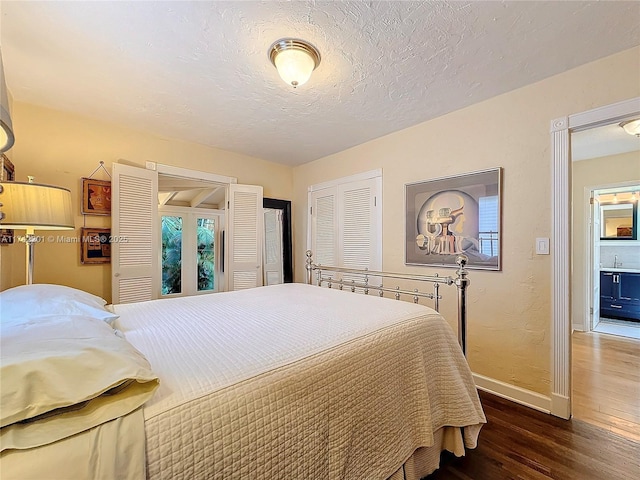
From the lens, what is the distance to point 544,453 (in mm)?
1640

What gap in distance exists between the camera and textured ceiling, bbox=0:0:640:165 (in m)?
1.48

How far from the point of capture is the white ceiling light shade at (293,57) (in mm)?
1687

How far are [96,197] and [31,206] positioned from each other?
3.86 ft

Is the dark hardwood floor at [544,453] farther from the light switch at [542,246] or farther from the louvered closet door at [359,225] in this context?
the louvered closet door at [359,225]

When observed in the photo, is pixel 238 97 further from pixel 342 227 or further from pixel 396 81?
pixel 342 227

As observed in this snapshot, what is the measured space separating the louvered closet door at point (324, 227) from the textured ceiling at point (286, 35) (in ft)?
4.46

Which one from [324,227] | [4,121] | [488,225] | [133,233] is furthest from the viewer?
[324,227]

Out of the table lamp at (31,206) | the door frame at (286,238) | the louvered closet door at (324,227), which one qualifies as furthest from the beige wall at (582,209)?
the table lamp at (31,206)

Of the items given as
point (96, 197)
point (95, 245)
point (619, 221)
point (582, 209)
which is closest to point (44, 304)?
point (95, 245)

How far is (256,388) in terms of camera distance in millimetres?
846

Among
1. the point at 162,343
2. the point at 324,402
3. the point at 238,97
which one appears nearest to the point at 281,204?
the point at 238,97

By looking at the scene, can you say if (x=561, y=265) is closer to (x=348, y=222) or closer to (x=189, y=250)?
(x=348, y=222)

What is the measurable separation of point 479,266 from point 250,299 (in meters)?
1.97

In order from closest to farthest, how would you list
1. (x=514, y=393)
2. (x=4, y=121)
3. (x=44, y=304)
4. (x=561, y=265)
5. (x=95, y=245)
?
(x=4, y=121) → (x=44, y=304) → (x=561, y=265) → (x=514, y=393) → (x=95, y=245)
